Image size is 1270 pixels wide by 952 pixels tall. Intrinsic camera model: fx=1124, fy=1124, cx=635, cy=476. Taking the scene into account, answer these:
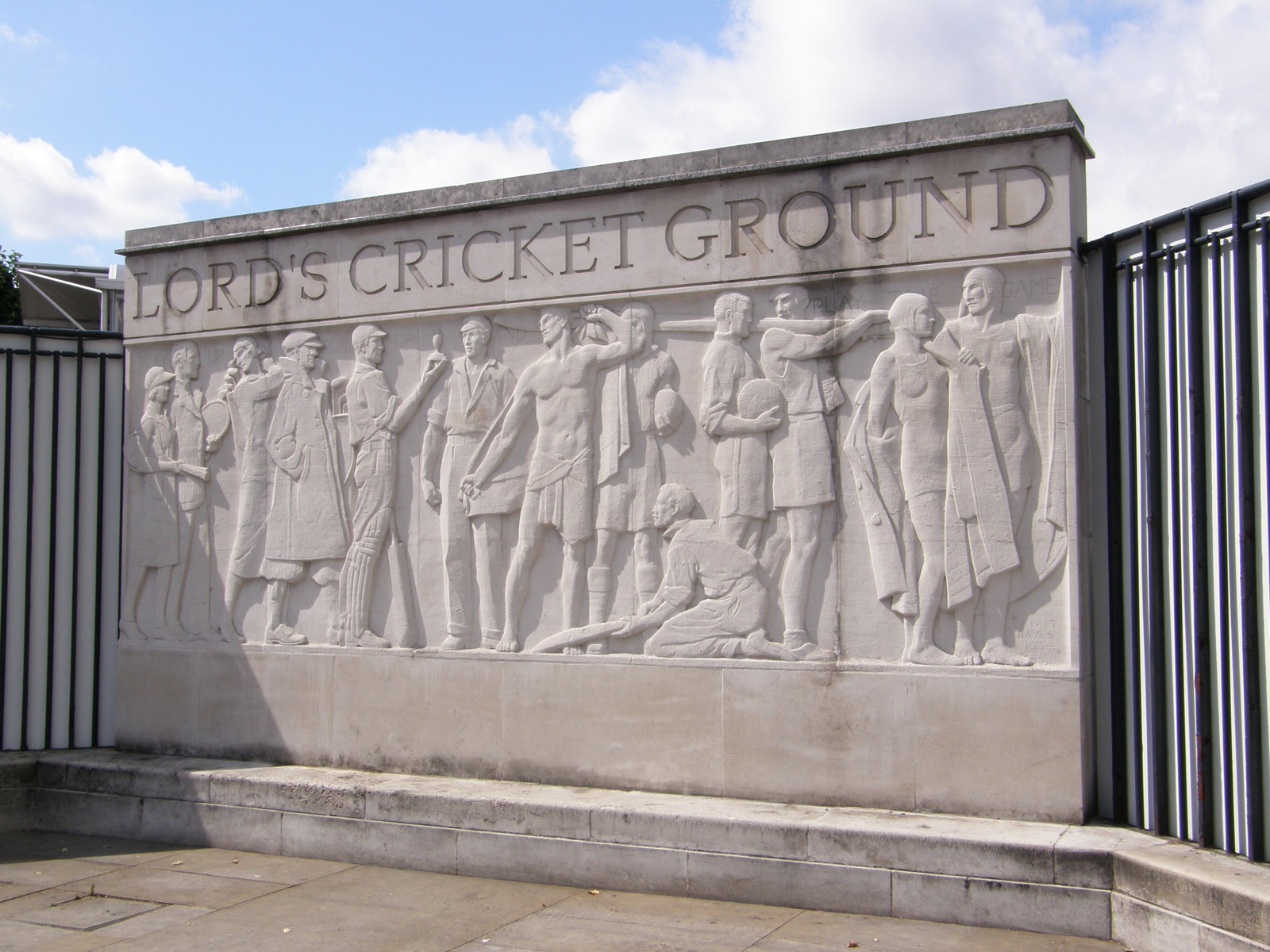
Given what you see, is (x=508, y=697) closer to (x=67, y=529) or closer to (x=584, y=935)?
(x=584, y=935)

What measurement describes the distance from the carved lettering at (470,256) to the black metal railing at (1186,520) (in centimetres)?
399

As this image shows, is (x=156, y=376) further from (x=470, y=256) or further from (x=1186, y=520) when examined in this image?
(x=1186, y=520)

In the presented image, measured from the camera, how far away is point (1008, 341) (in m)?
6.67

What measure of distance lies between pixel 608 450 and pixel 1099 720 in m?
3.47

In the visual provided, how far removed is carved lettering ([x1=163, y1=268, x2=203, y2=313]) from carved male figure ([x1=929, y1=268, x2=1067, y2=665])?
5.89 m

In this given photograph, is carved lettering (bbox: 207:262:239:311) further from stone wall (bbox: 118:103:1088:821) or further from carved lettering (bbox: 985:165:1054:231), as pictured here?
carved lettering (bbox: 985:165:1054:231)

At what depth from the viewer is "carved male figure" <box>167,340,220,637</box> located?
8.89m

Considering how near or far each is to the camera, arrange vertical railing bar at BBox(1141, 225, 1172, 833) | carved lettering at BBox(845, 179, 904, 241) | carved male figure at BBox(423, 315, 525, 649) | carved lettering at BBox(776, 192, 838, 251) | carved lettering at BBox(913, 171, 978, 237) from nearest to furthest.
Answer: vertical railing bar at BBox(1141, 225, 1172, 833)
carved lettering at BBox(913, 171, 978, 237)
carved lettering at BBox(845, 179, 904, 241)
carved lettering at BBox(776, 192, 838, 251)
carved male figure at BBox(423, 315, 525, 649)

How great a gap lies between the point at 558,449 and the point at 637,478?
0.61 m

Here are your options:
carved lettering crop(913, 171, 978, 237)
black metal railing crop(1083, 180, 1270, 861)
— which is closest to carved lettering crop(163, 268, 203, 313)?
carved lettering crop(913, 171, 978, 237)

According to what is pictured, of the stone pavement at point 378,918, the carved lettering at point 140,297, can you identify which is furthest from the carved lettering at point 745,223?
the carved lettering at point 140,297

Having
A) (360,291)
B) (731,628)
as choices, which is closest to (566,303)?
(360,291)

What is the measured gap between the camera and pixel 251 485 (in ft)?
28.6

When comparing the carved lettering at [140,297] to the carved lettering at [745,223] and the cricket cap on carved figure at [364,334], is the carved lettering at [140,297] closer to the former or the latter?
the cricket cap on carved figure at [364,334]
